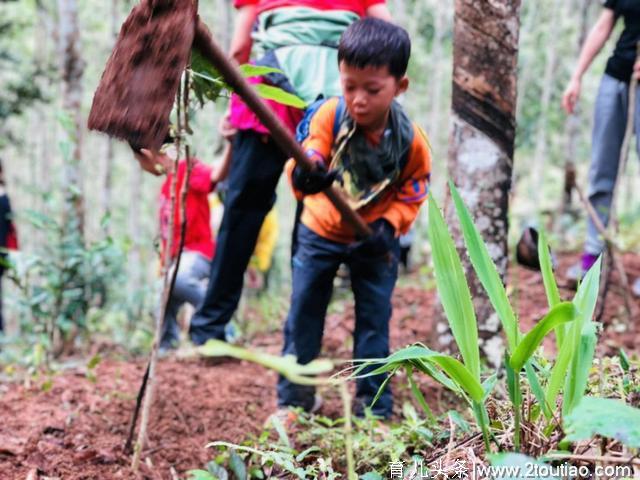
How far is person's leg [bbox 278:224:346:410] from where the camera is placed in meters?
2.54

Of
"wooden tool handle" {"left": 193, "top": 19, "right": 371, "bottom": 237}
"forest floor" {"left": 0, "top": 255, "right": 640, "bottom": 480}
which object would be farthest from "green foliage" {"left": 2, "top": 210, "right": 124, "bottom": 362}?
"wooden tool handle" {"left": 193, "top": 19, "right": 371, "bottom": 237}

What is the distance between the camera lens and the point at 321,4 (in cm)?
295

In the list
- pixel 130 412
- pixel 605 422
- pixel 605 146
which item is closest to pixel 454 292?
pixel 605 422

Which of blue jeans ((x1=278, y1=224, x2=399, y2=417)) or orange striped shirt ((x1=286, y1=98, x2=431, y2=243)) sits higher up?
orange striped shirt ((x1=286, y1=98, x2=431, y2=243))

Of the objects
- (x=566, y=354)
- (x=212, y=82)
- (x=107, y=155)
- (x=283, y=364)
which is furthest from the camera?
(x=107, y=155)

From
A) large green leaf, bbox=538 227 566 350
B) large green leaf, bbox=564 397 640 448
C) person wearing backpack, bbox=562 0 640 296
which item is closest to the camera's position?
large green leaf, bbox=564 397 640 448

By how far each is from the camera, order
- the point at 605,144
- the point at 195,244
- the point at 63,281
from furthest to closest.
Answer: the point at 195,244 < the point at 63,281 < the point at 605,144

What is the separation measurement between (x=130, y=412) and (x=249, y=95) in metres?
1.45

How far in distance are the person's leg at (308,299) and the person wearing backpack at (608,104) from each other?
1724 millimetres

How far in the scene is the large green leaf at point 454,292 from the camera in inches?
Result: 55.6

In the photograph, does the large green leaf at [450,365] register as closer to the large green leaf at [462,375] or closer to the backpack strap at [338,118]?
the large green leaf at [462,375]

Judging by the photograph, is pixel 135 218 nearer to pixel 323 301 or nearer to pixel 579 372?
pixel 323 301

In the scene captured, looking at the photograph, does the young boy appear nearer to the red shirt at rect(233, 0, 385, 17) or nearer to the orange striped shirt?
the orange striped shirt

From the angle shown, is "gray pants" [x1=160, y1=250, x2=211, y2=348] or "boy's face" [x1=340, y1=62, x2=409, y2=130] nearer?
"boy's face" [x1=340, y1=62, x2=409, y2=130]
